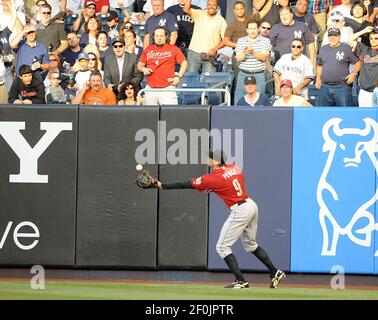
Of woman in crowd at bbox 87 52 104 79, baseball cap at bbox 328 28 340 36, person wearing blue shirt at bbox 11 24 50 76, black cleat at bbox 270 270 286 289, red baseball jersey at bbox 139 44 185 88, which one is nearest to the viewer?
black cleat at bbox 270 270 286 289

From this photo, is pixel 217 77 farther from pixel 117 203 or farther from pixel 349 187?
pixel 349 187

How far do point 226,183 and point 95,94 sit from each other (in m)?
3.73

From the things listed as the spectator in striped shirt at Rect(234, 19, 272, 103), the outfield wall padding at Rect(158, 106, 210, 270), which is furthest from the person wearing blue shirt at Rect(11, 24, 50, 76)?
the outfield wall padding at Rect(158, 106, 210, 270)

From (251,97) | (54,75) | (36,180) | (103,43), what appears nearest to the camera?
(36,180)

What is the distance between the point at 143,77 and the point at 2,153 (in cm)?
350

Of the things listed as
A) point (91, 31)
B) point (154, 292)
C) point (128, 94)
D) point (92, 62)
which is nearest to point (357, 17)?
point (128, 94)

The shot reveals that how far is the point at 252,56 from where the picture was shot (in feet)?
59.0

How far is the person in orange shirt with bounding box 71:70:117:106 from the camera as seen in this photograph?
17219mm

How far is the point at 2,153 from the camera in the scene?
16.3 metres

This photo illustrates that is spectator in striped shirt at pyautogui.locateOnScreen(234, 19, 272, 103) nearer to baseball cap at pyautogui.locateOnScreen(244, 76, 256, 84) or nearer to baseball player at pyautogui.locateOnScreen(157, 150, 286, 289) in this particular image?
baseball cap at pyautogui.locateOnScreen(244, 76, 256, 84)

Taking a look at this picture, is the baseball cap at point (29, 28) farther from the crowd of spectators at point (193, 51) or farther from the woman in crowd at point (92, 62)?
the woman in crowd at point (92, 62)

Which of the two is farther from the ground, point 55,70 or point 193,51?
point 193,51
